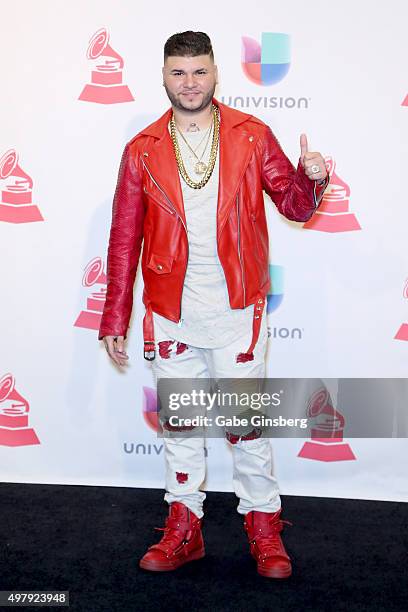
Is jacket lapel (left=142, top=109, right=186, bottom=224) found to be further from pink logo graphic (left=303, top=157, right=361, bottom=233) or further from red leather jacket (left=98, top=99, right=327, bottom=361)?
pink logo graphic (left=303, top=157, right=361, bottom=233)

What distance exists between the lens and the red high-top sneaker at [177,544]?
251cm

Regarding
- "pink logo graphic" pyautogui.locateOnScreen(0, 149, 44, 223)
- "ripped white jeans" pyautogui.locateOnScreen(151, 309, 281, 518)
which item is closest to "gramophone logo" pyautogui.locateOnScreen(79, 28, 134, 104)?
"pink logo graphic" pyautogui.locateOnScreen(0, 149, 44, 223)

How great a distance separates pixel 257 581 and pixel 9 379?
1386 millimetres

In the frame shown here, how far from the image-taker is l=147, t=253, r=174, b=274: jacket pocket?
94.7 inches

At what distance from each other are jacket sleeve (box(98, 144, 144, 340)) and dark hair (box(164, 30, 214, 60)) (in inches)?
13.5

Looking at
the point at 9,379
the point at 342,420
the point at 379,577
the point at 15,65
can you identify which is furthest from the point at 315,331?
the point at 15,65

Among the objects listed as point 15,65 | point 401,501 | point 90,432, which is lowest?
point 401,501

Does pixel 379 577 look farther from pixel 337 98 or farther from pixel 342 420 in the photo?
pixel 337 98

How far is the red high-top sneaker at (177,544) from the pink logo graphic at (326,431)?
0.74 metres

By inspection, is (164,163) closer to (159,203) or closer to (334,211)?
(159,203)

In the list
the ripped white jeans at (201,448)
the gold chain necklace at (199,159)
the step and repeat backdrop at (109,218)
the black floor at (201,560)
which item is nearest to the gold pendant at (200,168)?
the gold chain necklace at (199,159)

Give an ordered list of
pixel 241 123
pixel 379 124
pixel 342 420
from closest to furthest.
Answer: pixel 241 123
pixel 379 124
pixel 342 420

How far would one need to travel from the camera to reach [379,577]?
2.45 m

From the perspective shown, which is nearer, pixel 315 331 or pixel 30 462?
pixel 315 331
